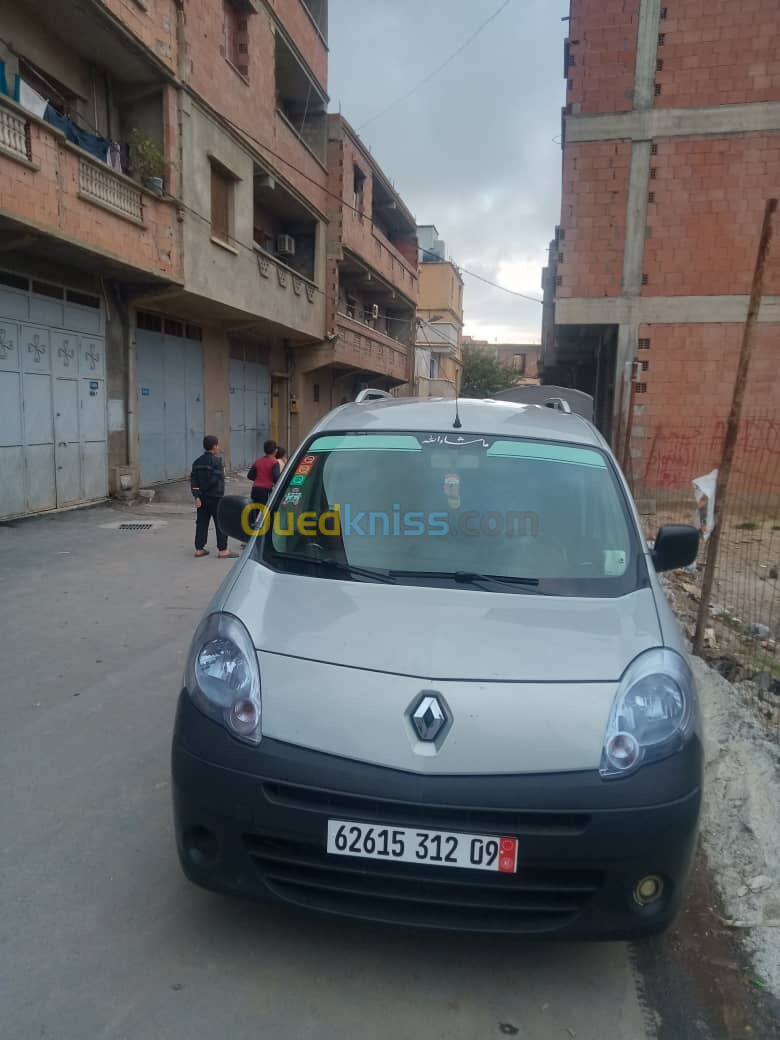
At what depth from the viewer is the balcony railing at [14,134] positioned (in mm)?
9109

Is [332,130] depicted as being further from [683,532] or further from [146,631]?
[683,532]

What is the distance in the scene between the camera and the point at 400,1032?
2.18m

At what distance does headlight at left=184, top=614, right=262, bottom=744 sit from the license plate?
1.38ft

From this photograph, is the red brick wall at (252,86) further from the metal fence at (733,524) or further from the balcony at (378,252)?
the metal fence at (733,524)

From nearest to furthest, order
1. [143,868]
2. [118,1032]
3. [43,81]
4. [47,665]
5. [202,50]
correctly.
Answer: [118,1032], [143,868], [47,665], [43,81], [202,50]

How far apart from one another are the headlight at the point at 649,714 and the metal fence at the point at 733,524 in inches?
127

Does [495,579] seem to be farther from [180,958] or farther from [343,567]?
[180,958]

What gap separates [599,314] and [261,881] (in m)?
15.9

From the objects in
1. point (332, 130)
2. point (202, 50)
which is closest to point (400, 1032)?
point (202, 50)

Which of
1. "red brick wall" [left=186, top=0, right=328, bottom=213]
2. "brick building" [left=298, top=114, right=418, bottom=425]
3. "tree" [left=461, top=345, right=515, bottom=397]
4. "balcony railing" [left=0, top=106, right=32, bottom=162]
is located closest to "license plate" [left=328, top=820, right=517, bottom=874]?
"balcony railing" [left=0, top=106, right=32, bottom=162]

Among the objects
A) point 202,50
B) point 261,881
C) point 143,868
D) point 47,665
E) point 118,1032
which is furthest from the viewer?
point 202,50

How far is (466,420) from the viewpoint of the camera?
3730 mm

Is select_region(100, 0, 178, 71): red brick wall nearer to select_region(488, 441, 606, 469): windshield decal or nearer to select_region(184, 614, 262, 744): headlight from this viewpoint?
select_region(488, 441, 606, 469): windshield decal

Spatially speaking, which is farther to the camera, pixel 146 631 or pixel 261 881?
pixel 146 631
